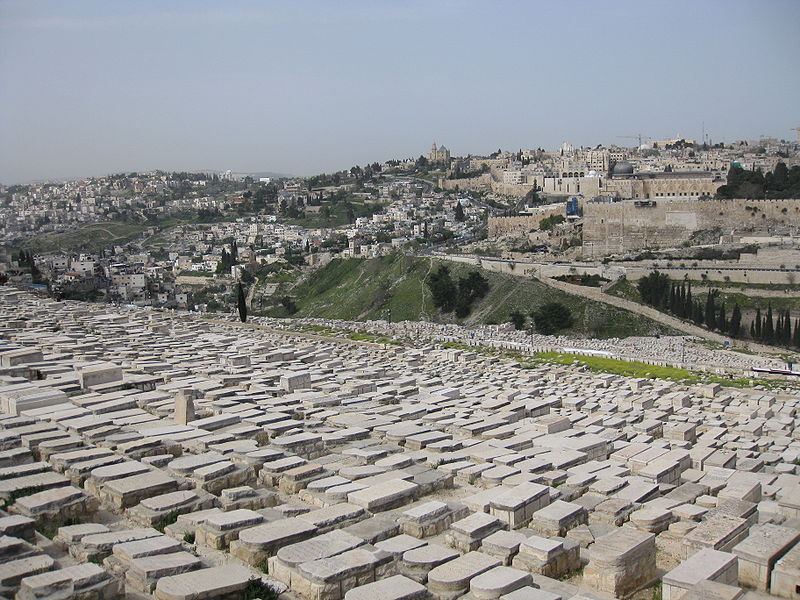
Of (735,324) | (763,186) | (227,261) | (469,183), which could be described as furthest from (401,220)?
(735,324)

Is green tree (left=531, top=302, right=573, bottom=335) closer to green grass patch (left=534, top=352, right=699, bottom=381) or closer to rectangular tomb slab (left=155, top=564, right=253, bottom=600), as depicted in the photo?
green grass patch (left=534, top=352, right=699, bottom=381)

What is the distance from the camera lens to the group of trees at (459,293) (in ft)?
110

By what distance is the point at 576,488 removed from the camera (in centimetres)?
641

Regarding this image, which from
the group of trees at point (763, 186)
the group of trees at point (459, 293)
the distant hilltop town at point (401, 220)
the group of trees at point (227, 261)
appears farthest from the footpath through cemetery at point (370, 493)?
the group of trees at point (227, 261)

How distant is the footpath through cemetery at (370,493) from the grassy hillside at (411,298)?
17014mm

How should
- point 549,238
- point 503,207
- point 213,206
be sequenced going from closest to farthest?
1. point 549,238
2. point 503,207
3. point 213,206

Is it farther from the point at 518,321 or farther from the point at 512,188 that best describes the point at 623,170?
the point at 518,321

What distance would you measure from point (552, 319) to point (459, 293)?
6.06 m

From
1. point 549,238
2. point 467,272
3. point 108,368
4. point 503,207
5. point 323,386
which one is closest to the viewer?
point 108,368

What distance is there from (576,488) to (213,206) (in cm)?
8582

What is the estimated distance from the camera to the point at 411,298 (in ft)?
119

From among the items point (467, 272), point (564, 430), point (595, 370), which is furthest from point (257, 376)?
point (467, 272)

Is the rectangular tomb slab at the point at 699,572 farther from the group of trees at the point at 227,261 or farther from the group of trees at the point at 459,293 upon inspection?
the group of trees at the point at 227,261

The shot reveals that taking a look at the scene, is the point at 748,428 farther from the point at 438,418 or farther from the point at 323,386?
the point at 323,386
